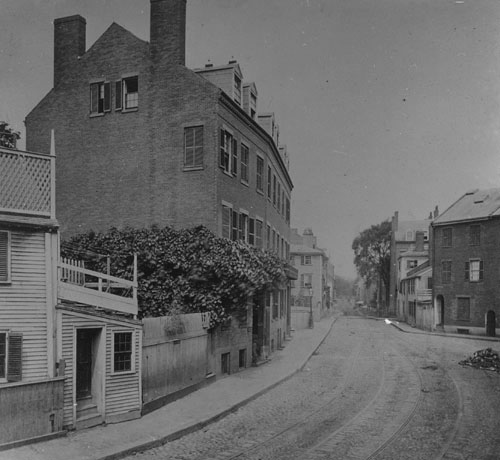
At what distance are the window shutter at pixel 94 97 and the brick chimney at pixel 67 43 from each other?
5.34 feet

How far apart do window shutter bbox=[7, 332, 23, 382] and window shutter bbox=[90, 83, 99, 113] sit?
13.5 metres

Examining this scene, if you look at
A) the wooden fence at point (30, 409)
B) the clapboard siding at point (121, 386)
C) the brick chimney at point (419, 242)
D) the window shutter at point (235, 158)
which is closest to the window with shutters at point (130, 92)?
the window shutter at point (235, 158)

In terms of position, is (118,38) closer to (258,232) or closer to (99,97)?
(99,97)

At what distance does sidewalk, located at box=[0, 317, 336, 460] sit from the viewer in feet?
33.4

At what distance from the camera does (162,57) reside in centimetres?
2111

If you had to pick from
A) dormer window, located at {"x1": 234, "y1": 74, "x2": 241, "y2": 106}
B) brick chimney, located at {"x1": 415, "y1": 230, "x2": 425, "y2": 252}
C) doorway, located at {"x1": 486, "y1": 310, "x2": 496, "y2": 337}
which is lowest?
doorway, located at {"x1": 486, "y1": 310, "x2": 496, "y2": 337}

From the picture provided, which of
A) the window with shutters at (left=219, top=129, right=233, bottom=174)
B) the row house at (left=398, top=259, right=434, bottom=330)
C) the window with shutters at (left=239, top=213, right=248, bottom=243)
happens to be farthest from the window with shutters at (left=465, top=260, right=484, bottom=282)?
the window with shutters at (left=219, top=129, right=233, bottom=174)

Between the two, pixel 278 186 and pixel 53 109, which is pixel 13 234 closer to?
pixel 53 109

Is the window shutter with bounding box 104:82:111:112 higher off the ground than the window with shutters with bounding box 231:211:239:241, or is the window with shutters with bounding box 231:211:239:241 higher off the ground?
the window shutter with bounding box 104:82:111:112

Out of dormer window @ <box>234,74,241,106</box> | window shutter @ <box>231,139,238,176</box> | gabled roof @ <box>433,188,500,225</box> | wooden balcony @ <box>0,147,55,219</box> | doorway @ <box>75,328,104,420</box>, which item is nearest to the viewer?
wooden balcony @ <box>0,147,55,219</box>

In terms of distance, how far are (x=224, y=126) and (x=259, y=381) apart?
1008cm

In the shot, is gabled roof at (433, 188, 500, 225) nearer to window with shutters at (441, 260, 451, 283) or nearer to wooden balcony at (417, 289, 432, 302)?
window with shutters at (441, 260, 451, 283)

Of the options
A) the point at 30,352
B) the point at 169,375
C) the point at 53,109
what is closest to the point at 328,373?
the point at 169,375

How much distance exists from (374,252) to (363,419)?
7659 cm
